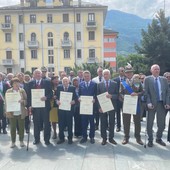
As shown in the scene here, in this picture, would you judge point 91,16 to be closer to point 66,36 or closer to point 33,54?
point 66,36

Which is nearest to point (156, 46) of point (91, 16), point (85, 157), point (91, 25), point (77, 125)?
point (91, 25)

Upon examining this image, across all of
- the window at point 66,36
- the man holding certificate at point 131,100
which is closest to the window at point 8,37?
the window at point 66,36

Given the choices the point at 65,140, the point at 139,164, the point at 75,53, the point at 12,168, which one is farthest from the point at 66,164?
the point at 75,53

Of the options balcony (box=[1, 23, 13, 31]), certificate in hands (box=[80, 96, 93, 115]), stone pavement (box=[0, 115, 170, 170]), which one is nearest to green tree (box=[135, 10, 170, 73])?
balcony (box=[1, 23, 13, 31])

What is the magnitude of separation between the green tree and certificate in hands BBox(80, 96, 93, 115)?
32.0 metres

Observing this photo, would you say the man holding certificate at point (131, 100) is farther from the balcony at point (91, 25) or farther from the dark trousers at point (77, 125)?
the balcony at point (91, 25)

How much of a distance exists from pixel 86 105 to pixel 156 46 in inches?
1293

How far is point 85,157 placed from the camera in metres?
7.57

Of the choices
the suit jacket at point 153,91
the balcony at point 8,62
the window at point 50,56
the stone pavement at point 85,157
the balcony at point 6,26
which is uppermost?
the balcony at point 6,26

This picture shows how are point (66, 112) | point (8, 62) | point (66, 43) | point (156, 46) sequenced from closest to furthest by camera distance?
1. point (66, 112)
2. point (156, 46)
3. point (66, 43)
4. point (8, 62)

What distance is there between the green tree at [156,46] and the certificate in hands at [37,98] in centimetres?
3255

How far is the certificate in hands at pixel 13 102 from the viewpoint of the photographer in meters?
8.30

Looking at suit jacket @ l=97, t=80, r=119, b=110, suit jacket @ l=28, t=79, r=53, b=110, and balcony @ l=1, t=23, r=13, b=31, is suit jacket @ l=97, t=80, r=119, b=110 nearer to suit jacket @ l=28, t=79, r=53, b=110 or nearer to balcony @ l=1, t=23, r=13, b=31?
suit jacket @ l=28, t=79, r=53, b=110

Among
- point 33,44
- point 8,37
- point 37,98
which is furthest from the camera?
point 8,37
